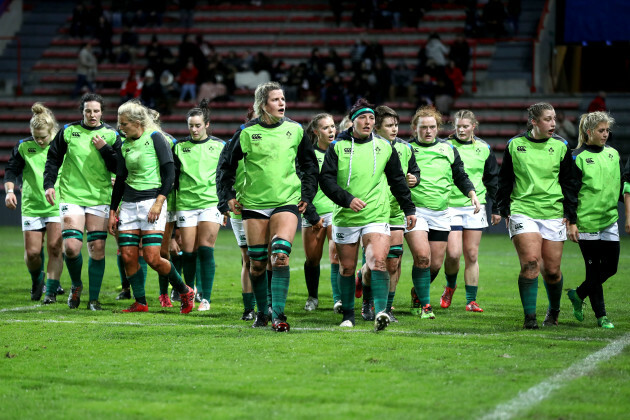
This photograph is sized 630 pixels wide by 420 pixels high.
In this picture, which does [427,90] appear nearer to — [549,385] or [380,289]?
[380,289]

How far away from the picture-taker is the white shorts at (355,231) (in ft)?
26.3

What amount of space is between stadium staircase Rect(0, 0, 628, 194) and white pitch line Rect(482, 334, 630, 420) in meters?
18.0

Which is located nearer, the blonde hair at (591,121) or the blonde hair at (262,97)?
the blonde hair at (262,97)

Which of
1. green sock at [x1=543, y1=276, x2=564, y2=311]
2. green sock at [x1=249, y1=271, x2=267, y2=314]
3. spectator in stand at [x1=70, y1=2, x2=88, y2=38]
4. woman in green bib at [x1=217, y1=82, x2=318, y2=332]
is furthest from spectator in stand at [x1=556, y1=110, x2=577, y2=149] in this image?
spectator in stand at [x1=70, y1=2, x2=88, y2=38]

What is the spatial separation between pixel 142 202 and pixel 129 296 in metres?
2.17

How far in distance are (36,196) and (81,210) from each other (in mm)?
1252

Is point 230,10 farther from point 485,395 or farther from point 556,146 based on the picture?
point 485,395

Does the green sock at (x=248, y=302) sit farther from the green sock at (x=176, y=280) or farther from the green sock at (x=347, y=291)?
Result: the green sock at (x=347, y=291)

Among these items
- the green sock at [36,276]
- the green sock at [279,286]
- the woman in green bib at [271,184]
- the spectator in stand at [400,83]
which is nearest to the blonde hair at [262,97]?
the woman in green bib at [271,184]

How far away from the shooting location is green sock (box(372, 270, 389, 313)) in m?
7.93

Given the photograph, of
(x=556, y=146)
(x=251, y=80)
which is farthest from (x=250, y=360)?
(x=251, y=80)

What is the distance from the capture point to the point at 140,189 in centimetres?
910

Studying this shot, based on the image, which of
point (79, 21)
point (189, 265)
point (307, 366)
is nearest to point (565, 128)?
point (189, 265)

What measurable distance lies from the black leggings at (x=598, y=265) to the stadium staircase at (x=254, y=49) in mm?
16251
